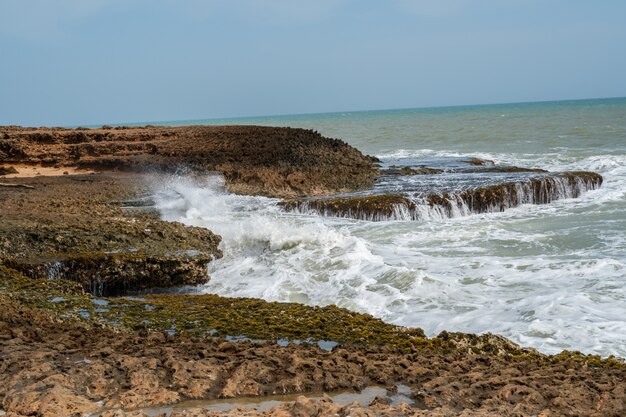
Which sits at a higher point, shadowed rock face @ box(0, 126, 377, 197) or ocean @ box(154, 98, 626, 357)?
shadowed rock face @ box(0, 126, 377, 197)

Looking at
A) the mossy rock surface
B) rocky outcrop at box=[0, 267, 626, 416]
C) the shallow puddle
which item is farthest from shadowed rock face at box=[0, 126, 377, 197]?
the shallow puddle

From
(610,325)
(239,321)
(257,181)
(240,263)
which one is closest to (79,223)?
(240,263)

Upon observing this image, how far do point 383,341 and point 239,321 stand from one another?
147 centimetres

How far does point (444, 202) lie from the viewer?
54.3 ft

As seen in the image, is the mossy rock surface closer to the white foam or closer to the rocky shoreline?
the rocky shoreline

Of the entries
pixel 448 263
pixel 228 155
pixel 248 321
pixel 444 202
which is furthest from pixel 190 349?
pixel 228 155

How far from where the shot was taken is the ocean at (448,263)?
7953mm

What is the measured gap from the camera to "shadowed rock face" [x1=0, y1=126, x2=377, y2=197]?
19875 mm

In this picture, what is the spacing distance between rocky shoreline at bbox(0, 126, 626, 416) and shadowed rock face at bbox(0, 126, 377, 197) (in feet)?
28.2

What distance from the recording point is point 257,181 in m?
19.9

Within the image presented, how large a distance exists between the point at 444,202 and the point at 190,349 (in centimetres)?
1135

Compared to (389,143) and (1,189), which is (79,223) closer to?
(1,189)

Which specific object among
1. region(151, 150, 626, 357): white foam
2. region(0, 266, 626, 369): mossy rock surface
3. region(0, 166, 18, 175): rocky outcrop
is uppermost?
region(0, 166, 18, 175): rocky outcrop

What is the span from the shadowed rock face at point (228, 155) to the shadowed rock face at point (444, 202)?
8.11 feet
